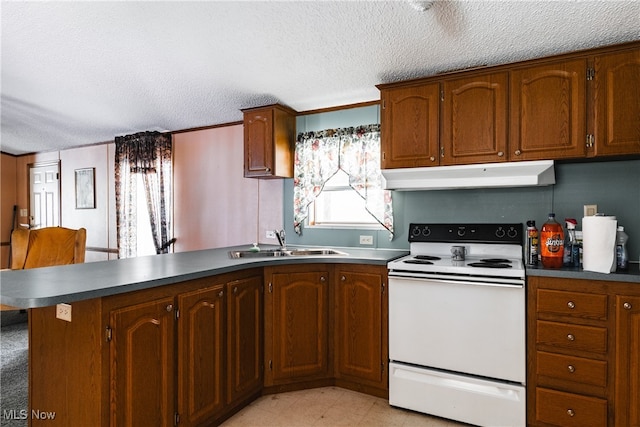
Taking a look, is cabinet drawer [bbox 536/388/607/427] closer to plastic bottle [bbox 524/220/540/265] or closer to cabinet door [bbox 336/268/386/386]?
plastic bottle [bbox 524/220/540/265]

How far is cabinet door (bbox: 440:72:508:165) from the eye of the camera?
7.79 ft

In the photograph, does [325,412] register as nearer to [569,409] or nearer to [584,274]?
[569,409]

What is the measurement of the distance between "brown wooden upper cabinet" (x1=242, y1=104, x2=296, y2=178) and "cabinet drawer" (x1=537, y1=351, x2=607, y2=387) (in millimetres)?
2337

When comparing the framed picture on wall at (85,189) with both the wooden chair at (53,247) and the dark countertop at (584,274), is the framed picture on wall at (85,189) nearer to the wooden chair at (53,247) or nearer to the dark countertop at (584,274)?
the wooden chair at (53,247)

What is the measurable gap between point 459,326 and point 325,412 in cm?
100

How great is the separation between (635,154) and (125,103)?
156 inches

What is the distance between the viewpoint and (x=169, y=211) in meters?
4.24

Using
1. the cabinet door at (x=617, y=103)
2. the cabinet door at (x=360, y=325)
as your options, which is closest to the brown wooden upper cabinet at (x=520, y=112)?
the cabinet door at (x=617, y=103)

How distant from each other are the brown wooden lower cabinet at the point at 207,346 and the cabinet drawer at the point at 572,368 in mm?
904

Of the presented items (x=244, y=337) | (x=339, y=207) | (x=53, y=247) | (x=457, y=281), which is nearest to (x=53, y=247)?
(x=53, y=247)

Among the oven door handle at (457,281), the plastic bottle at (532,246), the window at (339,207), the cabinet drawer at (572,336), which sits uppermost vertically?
the window at (339,207)

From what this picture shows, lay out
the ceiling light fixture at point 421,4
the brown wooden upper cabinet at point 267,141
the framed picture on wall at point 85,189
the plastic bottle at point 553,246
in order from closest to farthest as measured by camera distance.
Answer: the ceiling light fixture at point 421,4 → the plastic bottle at point 553,246 → the brown wooden upper cabinet at point 267,141 → the framed picture on wall at point 85,189

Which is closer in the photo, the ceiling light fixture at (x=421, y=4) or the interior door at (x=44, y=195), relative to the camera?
the ceiling light fixture at (x=421, y=4)

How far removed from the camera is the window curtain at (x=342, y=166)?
10.0 feet
